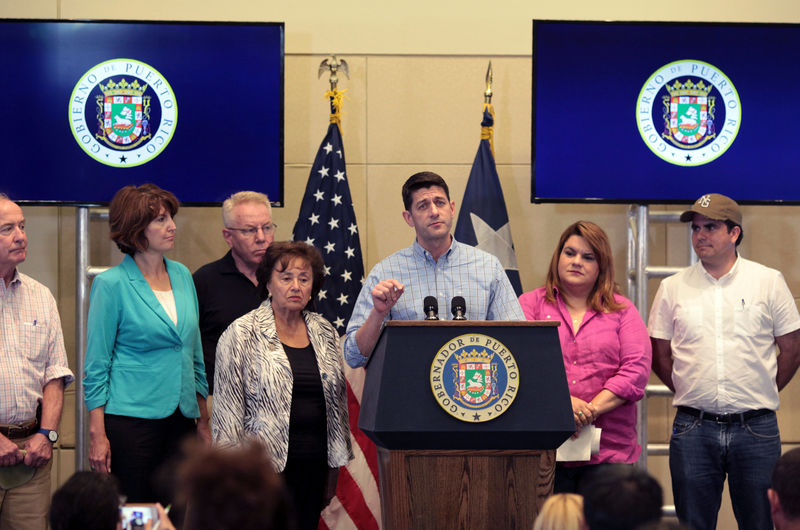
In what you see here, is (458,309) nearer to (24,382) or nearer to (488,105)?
(24,382)

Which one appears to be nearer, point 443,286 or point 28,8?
point 443,286

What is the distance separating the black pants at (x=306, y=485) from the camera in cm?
323

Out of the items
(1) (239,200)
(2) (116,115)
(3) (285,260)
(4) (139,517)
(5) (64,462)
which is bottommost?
(5) (64,462)

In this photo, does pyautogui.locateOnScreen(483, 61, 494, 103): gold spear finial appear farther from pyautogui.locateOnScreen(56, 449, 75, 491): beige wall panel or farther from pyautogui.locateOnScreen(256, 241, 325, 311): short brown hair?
pyautogui.locateOnScreen(56, 449, 75, 491): beige wall panel

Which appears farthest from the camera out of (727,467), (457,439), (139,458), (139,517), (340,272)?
(340,272)

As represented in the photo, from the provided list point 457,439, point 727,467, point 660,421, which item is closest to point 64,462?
point 457,439

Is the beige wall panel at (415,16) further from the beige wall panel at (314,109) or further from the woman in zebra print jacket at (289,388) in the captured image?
the woman in zebra print jacket at (289,388)

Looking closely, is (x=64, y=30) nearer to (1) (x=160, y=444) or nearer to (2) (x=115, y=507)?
(1) (x=160, y=444)

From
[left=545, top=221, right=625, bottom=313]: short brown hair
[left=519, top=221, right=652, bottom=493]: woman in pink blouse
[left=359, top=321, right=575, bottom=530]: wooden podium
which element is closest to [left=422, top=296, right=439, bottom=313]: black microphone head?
[left=359, top=321, right=575, bottom=530]: wooden podium

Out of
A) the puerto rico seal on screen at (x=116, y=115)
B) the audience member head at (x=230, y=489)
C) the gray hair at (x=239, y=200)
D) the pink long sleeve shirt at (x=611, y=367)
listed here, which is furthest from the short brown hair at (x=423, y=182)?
the audience member head at (x=230, y=489)

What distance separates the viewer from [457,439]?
2742 mm

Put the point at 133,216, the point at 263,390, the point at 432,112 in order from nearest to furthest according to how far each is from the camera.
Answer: the point at 263,390, the point at 133,216, the point at 432,112

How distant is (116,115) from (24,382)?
1.55 m

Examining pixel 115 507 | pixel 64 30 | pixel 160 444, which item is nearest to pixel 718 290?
pixel 160 444
